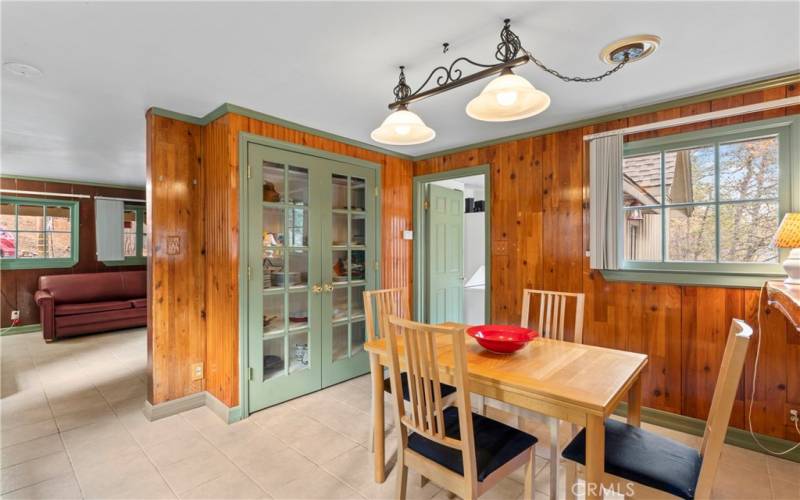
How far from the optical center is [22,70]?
2.18 meters

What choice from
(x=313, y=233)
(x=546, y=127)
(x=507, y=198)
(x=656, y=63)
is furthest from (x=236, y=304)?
(x=656, y=63)

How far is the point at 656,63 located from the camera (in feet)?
6.98

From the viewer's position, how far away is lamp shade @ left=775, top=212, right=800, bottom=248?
200 cm

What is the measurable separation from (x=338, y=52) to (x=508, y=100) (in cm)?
99

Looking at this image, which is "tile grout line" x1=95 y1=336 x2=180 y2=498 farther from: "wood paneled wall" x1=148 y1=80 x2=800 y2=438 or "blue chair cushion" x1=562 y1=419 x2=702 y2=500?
"blue chair cushion" x1=562 y1=419 x2=702 y2=500

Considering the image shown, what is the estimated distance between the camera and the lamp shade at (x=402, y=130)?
1922 millimetres

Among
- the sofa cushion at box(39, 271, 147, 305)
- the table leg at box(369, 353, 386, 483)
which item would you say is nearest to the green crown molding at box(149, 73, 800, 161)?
the table leg at box(369, 353, 386, 483)

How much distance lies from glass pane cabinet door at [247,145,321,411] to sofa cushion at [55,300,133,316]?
3884 millimetres

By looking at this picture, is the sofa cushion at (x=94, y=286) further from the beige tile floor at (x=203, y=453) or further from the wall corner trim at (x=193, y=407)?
the wall corner trim at (x=193, y=407)

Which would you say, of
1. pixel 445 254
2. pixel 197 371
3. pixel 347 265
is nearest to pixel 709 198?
pixel 445 254

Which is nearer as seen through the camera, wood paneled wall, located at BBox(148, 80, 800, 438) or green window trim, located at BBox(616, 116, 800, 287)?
green window trim, located at BBox(616, 116, 800, 287)

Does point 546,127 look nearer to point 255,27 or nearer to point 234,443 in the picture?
point 255,27

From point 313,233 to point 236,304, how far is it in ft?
2.92

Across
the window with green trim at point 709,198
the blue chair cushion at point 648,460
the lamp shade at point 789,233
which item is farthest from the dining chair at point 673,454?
the window with green trim at point 709,198
